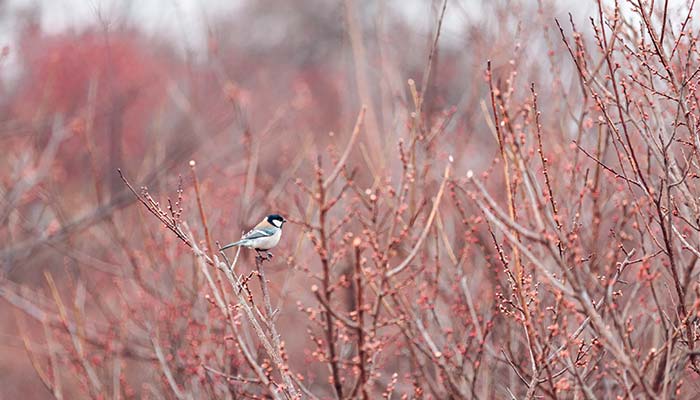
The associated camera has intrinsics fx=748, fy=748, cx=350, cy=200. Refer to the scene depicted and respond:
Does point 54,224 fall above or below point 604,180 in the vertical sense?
above

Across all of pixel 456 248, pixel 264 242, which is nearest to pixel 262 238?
pixel 264 242

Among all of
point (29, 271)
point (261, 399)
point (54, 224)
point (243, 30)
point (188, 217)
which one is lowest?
point (261, 399)

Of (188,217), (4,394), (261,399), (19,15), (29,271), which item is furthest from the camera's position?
(29,271)

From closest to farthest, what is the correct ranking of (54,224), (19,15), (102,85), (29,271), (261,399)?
(261,399) → (54,224) → (19,15) → (29,271) → (102,85)

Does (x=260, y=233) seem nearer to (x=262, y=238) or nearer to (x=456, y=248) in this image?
(x=262, y=238)

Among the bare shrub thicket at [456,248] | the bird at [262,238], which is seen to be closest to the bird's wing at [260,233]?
the bird at [262,238]

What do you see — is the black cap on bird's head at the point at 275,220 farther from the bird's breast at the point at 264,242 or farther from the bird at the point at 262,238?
the bird's breast at the point at 264,242

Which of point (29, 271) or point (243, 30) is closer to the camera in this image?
point (29, 271)

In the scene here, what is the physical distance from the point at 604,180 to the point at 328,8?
24314 millimetres

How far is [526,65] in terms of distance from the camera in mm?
5652

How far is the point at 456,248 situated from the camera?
549cm

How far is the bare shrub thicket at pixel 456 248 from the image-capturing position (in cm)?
236

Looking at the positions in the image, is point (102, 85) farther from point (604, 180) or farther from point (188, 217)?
point (604, 180)

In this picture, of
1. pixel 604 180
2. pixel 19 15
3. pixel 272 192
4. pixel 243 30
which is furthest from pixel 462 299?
pixel 243 30
